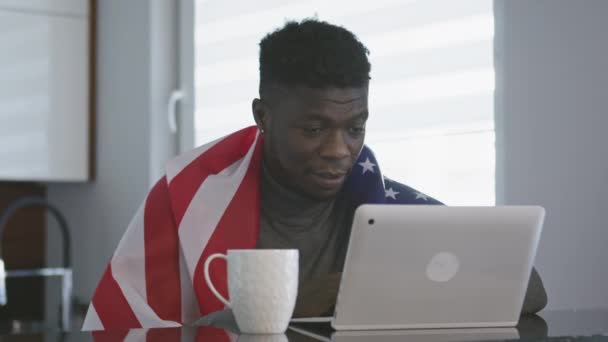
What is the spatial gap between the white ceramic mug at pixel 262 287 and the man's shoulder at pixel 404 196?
696mm

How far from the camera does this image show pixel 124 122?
3355 millimetres

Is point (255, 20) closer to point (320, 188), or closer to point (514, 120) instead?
point (514, 120)

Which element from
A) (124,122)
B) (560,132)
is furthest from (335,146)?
(124,122)

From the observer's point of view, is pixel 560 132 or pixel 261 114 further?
pixel 560 132

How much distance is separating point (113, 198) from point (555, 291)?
1.88m

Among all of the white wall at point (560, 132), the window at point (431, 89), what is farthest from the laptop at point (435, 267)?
the window at point (431, 89)

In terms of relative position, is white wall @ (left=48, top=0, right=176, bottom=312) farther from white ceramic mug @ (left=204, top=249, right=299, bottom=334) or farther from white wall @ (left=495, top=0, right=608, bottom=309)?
white ceramic mug @ (left=204, top=249, right=299, bottom=334)

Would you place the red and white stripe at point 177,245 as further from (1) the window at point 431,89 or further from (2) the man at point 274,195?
(1) the window at point 431,89

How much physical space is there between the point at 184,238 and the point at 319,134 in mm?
291

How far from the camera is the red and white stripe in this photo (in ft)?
5.17

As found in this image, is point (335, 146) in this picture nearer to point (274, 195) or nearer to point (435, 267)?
point (274, 195)

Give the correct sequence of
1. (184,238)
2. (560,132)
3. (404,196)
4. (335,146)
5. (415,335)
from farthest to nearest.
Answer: (560,132) → (404,196) → (184,238) → (335,146) → (415,335)

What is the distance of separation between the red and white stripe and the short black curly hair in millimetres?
168

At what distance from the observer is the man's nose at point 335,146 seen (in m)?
1.46
